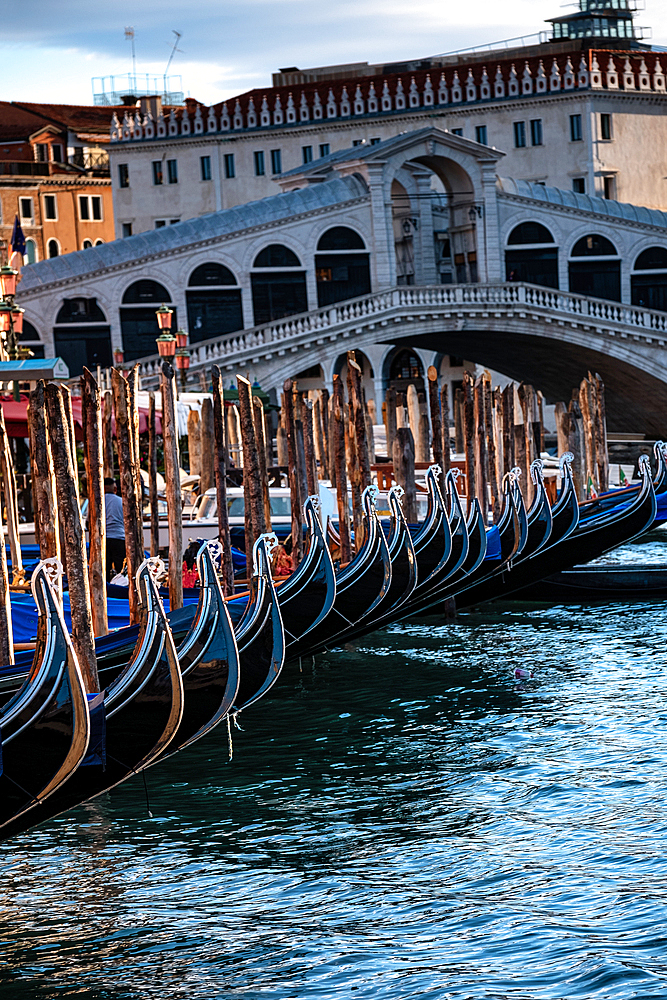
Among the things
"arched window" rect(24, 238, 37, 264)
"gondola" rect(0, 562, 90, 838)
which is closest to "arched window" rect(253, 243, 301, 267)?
"arched window" rect(24, 238, 37, 264)

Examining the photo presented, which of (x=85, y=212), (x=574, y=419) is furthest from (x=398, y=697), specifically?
(x=85, y=212)

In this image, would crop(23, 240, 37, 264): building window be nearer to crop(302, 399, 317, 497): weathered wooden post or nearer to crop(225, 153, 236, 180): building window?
crop(225, 153, 236, 180): building window

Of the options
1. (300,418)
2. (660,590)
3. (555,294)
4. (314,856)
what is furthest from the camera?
(555,294)

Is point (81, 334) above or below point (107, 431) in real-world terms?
above

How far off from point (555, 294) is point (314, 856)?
23255 mm

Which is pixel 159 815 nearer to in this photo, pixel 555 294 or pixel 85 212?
pixel 555 294

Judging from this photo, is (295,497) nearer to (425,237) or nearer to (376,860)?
(376,860)

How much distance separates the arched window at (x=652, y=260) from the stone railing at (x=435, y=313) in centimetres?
296

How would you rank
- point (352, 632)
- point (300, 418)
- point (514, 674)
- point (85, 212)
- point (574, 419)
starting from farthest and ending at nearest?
point (85, 212), point (574, 419), point (300, 418), point (514, 674), point (352, 632)

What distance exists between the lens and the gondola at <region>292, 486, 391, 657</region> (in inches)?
386

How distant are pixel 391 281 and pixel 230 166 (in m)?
8.19

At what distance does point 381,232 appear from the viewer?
104ft

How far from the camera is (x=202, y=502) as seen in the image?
1403 cm

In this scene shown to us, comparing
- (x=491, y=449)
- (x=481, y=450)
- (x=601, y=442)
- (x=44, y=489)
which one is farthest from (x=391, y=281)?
(x=44, y=489)
